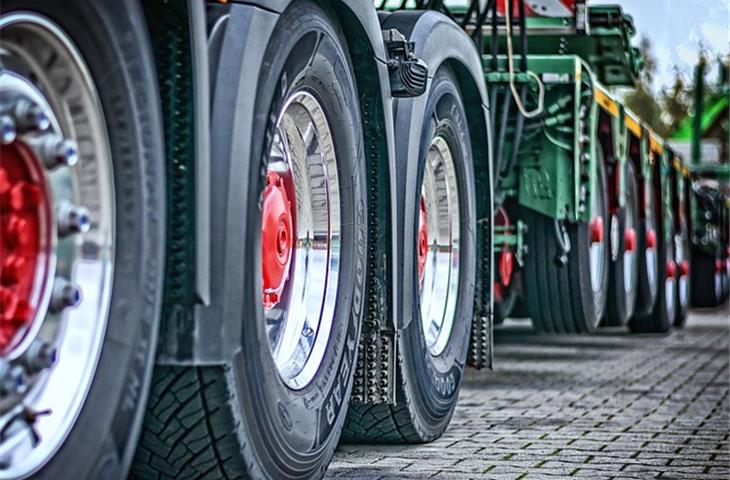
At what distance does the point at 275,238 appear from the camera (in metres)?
3.55

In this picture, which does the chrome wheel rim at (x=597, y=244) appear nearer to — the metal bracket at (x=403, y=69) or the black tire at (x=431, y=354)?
the black tire at (x=431, y=354)

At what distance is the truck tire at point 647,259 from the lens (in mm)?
10883

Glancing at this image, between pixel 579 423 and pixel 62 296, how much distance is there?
3584mm

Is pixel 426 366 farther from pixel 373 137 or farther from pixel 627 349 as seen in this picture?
pixel 627 349

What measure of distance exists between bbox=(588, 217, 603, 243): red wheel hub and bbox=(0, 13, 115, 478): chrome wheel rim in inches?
237

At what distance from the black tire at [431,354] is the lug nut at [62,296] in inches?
81.8

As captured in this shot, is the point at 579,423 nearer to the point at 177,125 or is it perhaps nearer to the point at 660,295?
the point at 177,125

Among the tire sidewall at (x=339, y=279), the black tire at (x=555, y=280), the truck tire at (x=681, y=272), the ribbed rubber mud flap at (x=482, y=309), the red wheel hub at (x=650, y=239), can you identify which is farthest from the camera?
the truck tire at (x=681, y=272)

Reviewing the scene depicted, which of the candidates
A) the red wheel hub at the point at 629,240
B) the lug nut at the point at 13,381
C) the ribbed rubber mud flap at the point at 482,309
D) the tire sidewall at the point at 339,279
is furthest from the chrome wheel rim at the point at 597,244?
the lug nut at the point at 13,381

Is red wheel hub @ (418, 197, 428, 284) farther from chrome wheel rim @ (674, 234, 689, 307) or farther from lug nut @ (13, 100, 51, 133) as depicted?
chrome wheel rim @ (674, 234, 689, 307)

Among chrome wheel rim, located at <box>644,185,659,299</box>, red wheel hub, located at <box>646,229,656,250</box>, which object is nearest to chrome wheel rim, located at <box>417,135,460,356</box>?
chrome wheel rim, located at <box>644,185,659,299</box>

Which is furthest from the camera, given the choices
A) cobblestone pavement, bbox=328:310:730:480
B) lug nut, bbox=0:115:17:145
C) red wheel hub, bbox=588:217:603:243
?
red wheel hub, bbox=588:217:603:243

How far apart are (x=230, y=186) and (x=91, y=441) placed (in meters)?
0.63

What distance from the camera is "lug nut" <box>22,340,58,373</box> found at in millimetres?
2434
